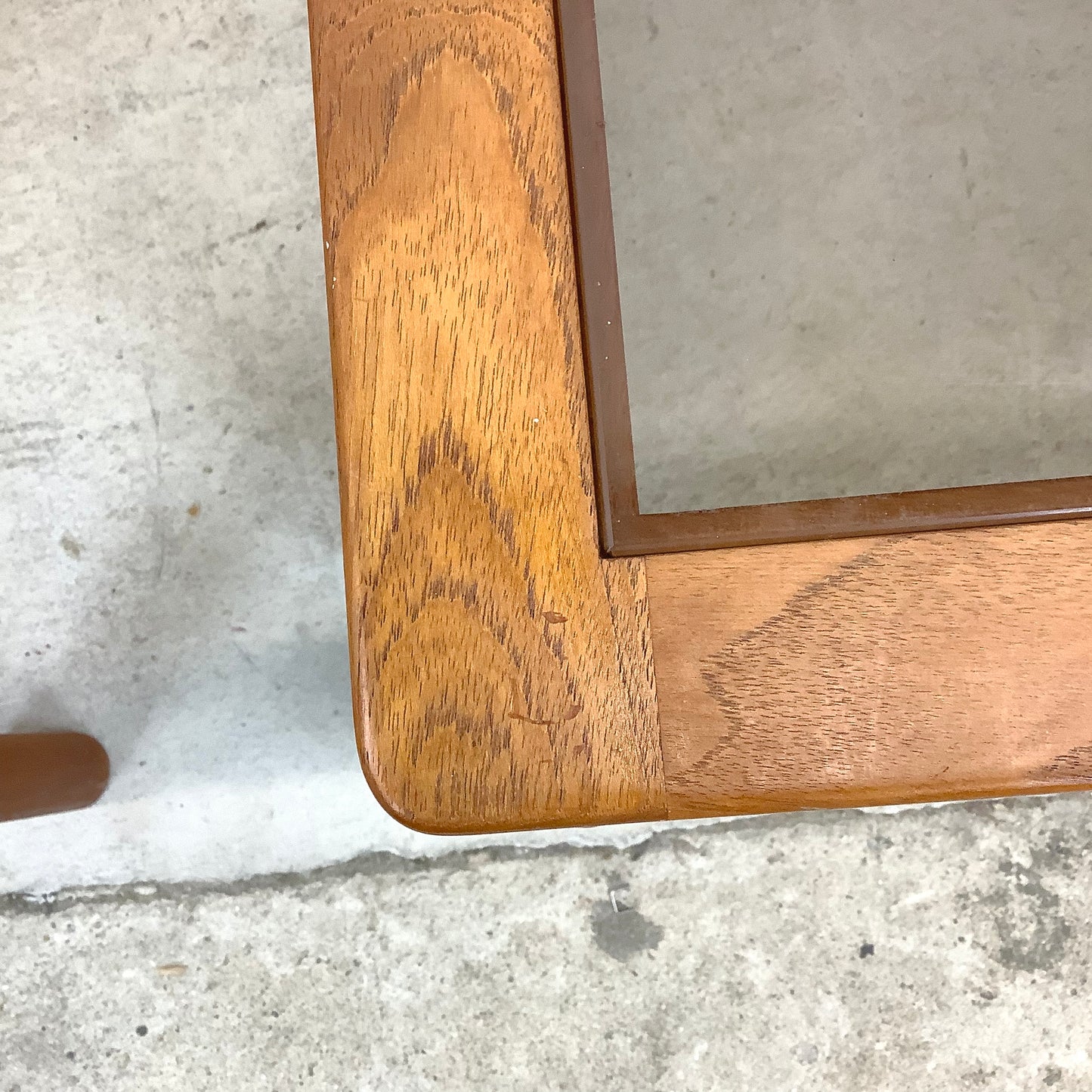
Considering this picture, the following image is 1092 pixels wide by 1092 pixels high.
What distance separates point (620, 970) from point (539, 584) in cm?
59

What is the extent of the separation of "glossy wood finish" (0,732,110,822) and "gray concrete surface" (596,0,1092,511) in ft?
1.95

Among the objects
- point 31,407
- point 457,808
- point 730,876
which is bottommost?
point 730,876

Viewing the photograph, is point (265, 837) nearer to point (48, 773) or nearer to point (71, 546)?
point (48, 773)

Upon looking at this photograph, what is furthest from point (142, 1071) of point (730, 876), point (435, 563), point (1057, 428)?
point (1057, 428)

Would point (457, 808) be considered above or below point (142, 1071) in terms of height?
above

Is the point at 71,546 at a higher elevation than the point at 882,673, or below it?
higher

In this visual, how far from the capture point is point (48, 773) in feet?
2.51

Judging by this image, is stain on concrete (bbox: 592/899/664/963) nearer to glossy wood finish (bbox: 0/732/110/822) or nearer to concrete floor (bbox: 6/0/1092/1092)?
concrete floor (bbox: 6/0/1092/1092)

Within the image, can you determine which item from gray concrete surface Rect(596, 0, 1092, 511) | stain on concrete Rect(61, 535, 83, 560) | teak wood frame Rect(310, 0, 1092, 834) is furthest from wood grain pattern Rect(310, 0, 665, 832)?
stain on concrete Rect(61, 535, 83, 560)

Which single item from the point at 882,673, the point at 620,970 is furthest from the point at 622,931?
the point at 882,673

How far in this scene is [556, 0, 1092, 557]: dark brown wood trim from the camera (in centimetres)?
40

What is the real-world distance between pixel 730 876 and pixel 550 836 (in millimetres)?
181

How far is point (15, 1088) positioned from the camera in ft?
2.79

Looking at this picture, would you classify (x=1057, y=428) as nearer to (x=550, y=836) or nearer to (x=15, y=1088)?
(x=550, y=836)
